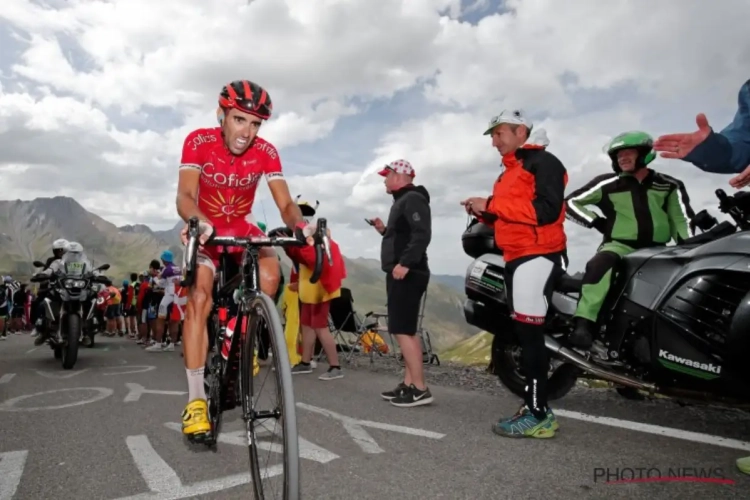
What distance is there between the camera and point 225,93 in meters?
3.38

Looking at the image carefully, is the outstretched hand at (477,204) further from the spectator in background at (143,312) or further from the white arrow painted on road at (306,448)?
the spectator in background at (143,312)

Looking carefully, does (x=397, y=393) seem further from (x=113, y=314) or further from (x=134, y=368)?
(x=113, y=314)

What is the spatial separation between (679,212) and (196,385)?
4.08 m

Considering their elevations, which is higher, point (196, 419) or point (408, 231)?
point (408, 231)

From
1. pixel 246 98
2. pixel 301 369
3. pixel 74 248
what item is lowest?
pixel 301 369

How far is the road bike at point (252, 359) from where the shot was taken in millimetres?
2291

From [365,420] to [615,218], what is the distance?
8.83 ft

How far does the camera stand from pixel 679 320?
3.56m

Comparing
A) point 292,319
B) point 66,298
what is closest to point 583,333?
point 292,319

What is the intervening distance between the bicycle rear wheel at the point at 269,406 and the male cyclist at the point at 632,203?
279 centimetres

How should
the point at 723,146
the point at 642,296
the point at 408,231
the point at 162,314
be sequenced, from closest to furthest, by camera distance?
the point at 723,146
the point at 642,296
the point at 408,231
the point at 162,314

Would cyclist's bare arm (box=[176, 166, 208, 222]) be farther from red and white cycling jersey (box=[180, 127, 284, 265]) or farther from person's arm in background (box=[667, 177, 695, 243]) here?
person's arm in background (box=[667, 177, 695, 243])

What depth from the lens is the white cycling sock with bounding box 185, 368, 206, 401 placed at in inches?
126

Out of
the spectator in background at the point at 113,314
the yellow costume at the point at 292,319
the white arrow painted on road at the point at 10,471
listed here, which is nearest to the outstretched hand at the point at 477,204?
the white arrow painted on road at the point at 10,471
